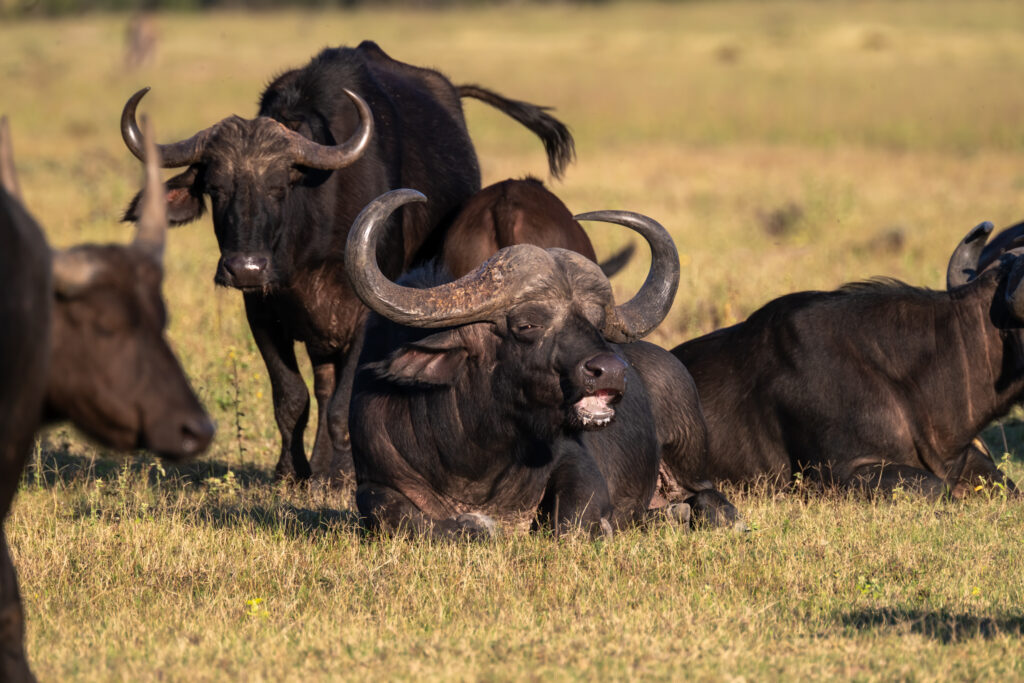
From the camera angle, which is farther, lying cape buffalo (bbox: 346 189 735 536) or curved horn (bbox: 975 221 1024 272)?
curved horn (bbox: 975 221 1024 272)

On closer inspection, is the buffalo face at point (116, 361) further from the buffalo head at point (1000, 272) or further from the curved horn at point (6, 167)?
the buffalo head at point (1000, 272)

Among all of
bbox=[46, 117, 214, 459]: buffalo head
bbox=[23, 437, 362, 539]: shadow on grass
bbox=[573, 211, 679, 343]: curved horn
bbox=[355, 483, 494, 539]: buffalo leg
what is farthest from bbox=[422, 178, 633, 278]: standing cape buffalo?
bbox=[46, 117, 214, 459]: buffalo head

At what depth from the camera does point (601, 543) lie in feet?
19.7

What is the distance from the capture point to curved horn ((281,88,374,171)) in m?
7.60

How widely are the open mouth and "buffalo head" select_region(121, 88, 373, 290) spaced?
2319mm

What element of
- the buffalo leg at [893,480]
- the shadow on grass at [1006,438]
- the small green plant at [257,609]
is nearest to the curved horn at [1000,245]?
the shadow on grass at [1006,438]

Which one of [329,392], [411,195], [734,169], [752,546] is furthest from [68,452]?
[734,169]

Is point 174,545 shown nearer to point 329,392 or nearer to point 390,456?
point 390,456

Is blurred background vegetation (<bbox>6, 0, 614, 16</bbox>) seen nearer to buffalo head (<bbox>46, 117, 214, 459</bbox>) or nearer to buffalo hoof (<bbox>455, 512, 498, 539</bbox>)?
buffalo hoof (<bbox>455, 512, 498, 539</bbox>)

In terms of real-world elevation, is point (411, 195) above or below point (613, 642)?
above

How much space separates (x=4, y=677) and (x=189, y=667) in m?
0.75

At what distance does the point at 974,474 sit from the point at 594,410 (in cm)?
284

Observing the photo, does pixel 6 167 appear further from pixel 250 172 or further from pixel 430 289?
pixel 250 172

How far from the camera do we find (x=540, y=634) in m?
4.84
